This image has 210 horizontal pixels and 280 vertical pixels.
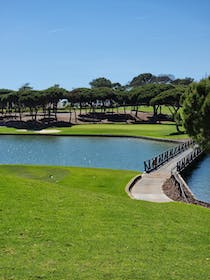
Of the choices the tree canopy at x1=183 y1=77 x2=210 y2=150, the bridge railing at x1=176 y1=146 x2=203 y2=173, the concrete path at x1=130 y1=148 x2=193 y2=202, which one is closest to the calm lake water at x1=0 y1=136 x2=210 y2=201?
Result: the bridge railing at x1=176 y1=146 x2=203 y2=173

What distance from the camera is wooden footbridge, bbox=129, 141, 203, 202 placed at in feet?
87.6

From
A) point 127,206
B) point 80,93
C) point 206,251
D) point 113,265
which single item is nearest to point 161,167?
point 127,206

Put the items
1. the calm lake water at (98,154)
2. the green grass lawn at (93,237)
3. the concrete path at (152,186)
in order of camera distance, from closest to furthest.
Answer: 1. the green grass lawn at (93,237)
2. the concrete path at (152,186)
3. the calm lake water at (98,154)

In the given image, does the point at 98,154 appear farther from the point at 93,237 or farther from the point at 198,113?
the point at 93,237

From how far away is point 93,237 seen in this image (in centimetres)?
1209

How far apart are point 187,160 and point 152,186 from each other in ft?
65.8

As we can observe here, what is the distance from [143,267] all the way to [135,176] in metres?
23.3

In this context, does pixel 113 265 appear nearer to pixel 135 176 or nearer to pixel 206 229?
pixel 206 229

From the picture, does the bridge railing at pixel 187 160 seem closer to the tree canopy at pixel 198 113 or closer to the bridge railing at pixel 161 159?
the bridge railing at pixel 161 159

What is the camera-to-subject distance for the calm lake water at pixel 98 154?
146 ft

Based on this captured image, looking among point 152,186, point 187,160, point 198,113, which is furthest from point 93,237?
point 187,160

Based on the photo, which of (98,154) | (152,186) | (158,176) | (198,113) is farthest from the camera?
(98,154)

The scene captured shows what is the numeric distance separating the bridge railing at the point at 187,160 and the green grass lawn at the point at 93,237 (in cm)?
2393

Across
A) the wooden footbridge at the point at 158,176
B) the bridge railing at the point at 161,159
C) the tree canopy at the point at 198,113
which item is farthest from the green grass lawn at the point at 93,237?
the bridge railing at the point at 161,159
